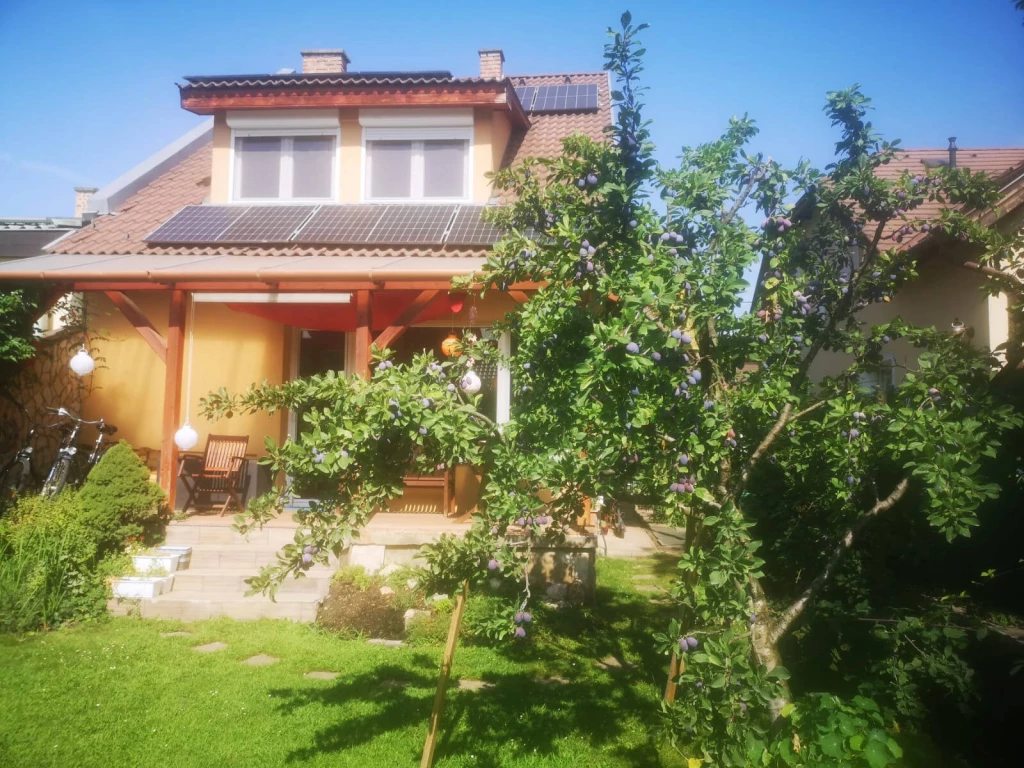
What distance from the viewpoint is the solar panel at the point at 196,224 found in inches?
423

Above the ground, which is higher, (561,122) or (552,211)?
(561,122)

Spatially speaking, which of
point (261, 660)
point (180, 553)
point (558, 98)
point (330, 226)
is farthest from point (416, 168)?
point (261, 660)

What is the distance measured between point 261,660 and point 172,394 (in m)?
4.41

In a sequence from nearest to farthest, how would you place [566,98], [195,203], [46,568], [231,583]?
[46,568] < [231,583] < [195,203] < [566,98]

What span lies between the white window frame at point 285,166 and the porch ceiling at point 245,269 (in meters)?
2.67

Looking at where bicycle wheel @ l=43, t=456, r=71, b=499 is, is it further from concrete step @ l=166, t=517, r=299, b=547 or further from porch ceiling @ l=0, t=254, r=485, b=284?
porch ceiling @ l=0, t=254, r=485, b=284

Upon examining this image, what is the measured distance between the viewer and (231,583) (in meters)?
7.88

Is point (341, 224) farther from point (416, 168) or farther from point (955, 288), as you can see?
point (955, 288)

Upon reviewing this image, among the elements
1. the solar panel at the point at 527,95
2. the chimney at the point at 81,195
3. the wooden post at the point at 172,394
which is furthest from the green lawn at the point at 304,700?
the chimney at the point at 81,195

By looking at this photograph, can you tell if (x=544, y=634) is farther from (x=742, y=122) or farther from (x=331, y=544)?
(x=742, y=122)

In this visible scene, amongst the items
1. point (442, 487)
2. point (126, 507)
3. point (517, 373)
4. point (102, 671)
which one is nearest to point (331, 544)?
point (517, 373)

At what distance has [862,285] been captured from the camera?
4168mm

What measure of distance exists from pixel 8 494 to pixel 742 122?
1025 centimetres

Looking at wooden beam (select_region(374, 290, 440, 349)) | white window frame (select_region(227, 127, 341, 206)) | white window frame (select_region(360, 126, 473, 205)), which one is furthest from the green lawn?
white window frame (select_region(227, 127, 341, 206))
